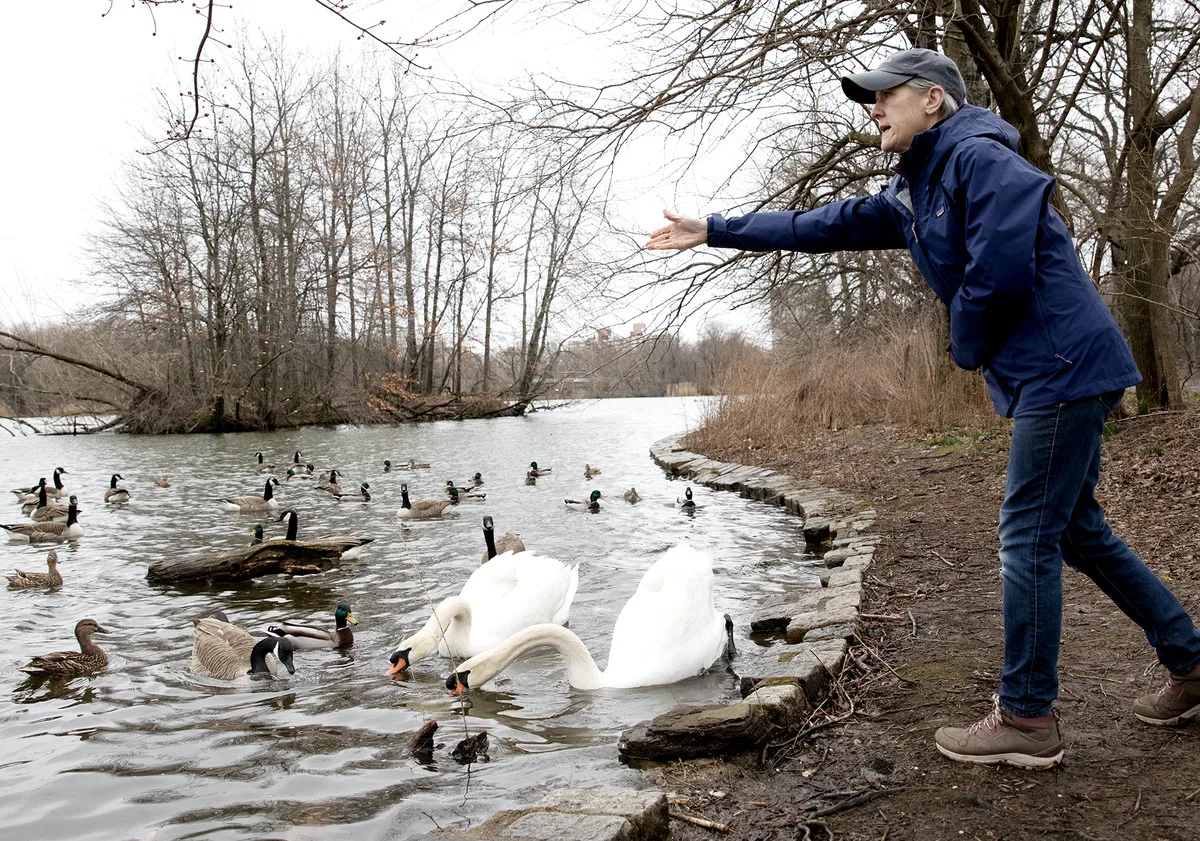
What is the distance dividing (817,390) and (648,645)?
1260 centimetres

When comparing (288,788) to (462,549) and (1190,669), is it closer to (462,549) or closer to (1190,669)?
(1190,669)

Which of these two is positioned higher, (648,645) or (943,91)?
(943,91)

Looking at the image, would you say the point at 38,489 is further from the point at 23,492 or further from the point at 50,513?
the point at 50,513

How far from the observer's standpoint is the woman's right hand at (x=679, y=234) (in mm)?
3775

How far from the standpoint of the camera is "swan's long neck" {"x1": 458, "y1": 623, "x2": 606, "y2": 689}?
4789mm

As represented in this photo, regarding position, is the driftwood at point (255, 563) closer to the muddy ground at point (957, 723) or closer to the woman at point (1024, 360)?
the muddy ground at point (957, 723)

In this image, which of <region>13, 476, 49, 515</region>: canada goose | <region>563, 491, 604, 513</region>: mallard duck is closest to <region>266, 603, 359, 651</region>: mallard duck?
<region>563, 491, 604, 513</region>: mallard duck

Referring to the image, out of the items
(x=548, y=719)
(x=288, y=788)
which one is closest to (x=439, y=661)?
(x=548, y=719)

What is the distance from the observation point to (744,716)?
10.7 feet

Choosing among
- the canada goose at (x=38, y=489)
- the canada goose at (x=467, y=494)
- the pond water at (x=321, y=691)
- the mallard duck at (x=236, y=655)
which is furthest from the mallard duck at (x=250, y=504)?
the mallard duck at (x=236, y=655)

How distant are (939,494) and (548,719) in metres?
5.69

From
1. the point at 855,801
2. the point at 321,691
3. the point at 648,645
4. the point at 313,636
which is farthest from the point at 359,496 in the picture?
the point at 855,801

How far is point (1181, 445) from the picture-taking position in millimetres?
7742

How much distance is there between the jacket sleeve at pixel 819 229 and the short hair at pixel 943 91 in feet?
1.28
